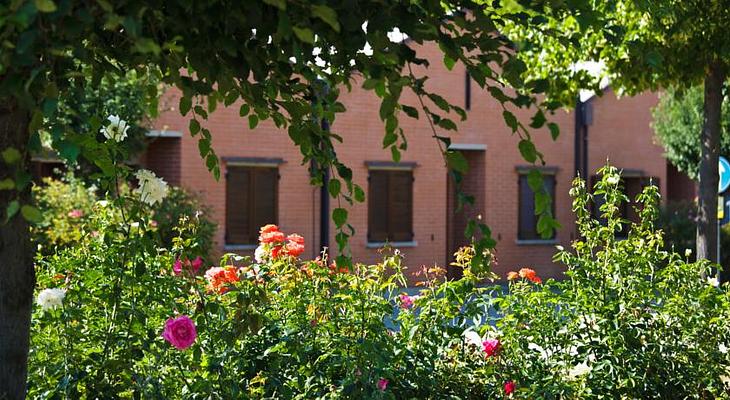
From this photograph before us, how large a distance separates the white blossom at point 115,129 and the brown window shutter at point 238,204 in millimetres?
14710

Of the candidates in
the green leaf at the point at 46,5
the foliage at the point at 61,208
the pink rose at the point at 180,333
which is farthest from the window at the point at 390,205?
the green leaf at the point at 46,5

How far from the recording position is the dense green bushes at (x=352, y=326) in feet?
15.3

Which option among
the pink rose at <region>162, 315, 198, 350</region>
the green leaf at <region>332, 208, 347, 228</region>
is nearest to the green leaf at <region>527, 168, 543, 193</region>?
the green leaf at <region>332, 208, 347, 228</region>

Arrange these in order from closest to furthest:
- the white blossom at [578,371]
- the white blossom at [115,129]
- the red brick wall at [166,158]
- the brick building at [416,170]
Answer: the white blossom at [115,129], the white blossom at [578,371], the red brick wall at [166,158], the brick building at [416,170]

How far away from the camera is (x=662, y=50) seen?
1084cm

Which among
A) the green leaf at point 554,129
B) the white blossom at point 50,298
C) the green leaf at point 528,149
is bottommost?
the white blossom at point 50,298

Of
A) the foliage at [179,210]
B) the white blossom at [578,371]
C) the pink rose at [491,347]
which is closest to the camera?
the pink rose at [491,347]

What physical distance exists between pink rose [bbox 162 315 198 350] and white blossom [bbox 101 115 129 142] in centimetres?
76

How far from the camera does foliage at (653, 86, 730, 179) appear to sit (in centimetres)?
2302

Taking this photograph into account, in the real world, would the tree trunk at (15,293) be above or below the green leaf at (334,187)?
below

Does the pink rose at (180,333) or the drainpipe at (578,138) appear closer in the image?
the pink rose at (180,333)

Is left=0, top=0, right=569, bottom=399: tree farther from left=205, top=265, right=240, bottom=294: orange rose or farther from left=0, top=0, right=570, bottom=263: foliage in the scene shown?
left=205, top=265, right=240, bottom=294: orange rose

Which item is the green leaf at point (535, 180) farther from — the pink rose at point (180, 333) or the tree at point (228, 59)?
the pink rose at point (180, 333)

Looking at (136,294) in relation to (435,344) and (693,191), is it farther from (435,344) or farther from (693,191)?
(693,191)
